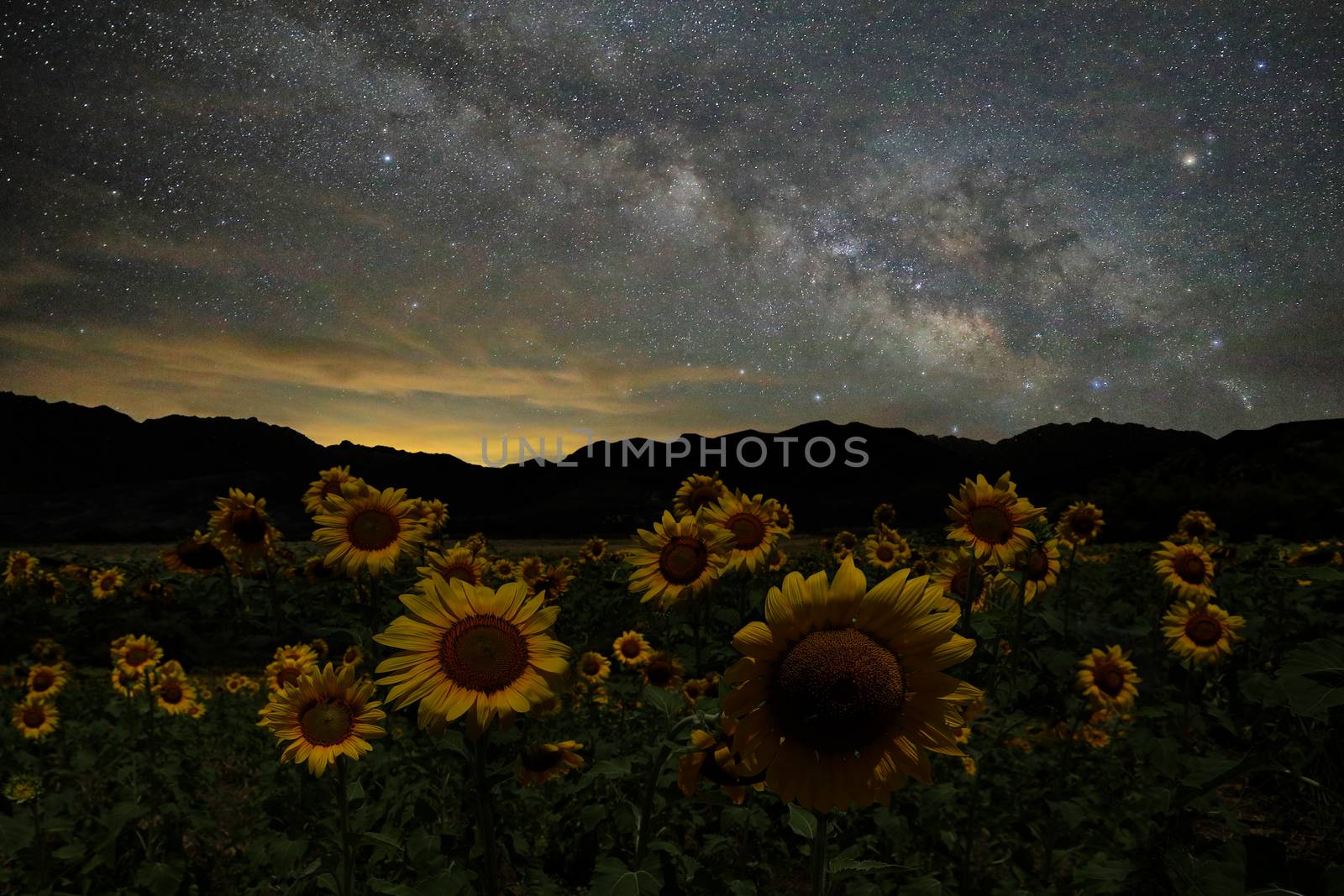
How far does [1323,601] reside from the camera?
584 cm

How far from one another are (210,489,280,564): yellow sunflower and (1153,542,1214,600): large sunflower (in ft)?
24.0

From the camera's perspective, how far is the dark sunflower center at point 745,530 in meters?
3.50

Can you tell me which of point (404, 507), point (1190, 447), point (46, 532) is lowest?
point (46, 532)

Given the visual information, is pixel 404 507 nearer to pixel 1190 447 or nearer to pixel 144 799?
pixel 144 799

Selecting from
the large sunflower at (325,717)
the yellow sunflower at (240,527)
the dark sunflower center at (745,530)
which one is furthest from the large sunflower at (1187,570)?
the yellow sunflower at (240,527)

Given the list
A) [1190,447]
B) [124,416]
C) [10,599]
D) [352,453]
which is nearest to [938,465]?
[1190,447]

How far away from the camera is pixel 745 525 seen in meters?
3.54

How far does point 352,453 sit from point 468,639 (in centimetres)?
4960

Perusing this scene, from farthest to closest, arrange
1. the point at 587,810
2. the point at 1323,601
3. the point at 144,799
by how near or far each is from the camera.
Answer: the point at 1323,601, the point at 144,799, the point at 587,810

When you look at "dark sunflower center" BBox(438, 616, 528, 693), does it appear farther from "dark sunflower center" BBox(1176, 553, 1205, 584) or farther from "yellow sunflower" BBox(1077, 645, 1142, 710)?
"dark sunflower center" BBox(1176, 553, 1205, 584)

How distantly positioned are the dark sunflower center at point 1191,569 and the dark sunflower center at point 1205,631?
104 centimetres

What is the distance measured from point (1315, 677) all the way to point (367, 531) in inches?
127

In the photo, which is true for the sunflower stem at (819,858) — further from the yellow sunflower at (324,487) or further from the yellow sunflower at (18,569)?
the yellow sunflower at (18,569)

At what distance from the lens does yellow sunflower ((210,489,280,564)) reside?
4.64 m
